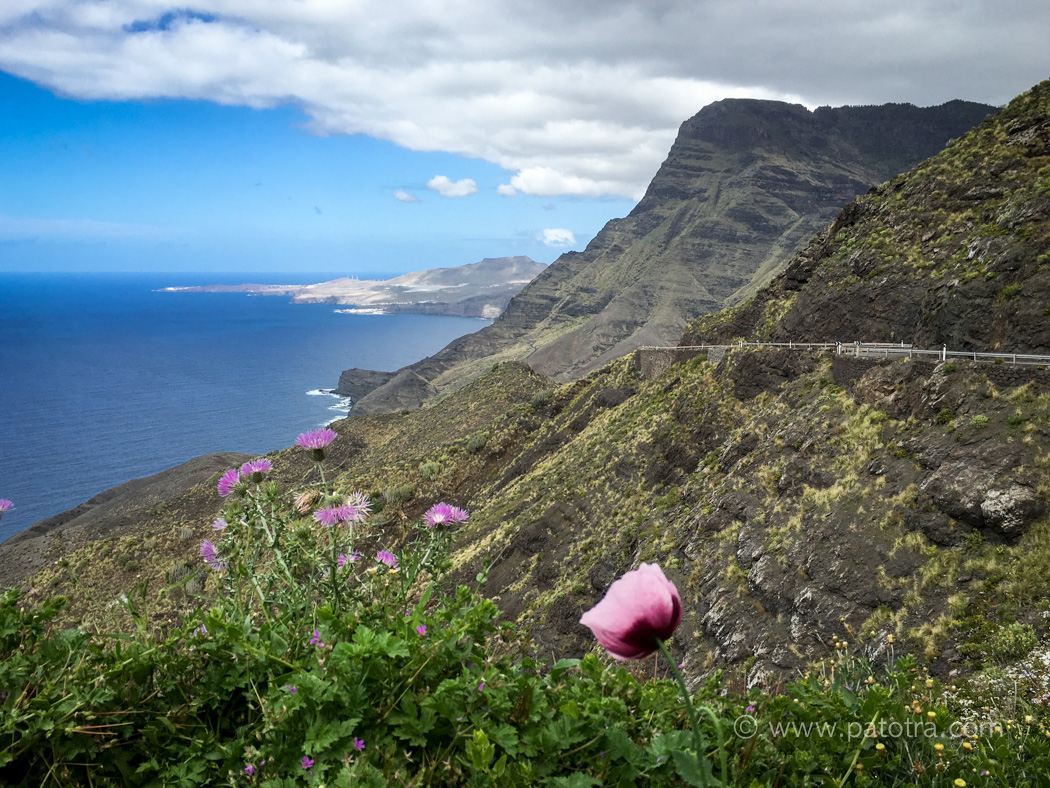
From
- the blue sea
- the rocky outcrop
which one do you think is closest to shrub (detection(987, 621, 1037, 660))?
the rocky outcrop

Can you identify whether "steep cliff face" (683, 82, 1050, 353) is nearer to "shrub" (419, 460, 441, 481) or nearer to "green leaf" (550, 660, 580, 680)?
"green leaf" (550, 660, 580, 680)

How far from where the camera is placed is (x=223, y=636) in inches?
104

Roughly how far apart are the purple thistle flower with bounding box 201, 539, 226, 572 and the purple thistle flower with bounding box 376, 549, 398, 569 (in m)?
1.02

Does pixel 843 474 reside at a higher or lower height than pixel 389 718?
lower

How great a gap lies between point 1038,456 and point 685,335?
25557 millimetres

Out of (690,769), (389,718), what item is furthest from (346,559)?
(690,769)

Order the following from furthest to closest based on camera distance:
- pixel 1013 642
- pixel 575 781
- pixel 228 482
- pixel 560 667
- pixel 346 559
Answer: pixel 1013 642 → pixel 228 482 → pixel 346 559 → pixel 560 667 → pixel 575 781

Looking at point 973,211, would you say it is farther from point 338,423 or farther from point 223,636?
point 338,423

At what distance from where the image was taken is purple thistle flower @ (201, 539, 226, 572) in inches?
144

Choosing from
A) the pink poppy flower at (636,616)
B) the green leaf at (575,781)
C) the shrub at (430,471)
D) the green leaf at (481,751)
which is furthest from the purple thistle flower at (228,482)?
the shrub at (430,471)

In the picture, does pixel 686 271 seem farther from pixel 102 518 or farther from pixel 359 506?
pixel 359 506

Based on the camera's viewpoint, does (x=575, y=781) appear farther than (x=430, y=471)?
No

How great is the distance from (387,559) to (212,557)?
1.33 meters

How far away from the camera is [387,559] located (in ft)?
11.4
